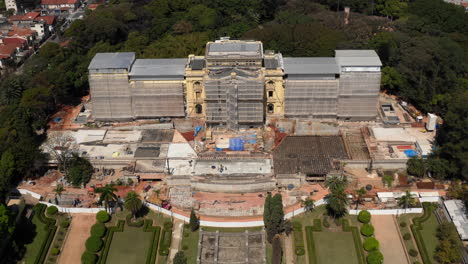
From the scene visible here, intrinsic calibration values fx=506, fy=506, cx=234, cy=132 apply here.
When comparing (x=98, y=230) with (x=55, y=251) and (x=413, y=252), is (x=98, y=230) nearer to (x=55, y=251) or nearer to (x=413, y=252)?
(x=55, y=251)

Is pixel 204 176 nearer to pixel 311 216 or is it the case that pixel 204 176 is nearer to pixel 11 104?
pixel 311 216

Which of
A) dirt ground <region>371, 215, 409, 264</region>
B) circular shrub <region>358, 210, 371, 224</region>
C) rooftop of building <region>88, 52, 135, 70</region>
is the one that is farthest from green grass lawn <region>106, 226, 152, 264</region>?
dirt ground <region>371, 215, 409, 264</region>

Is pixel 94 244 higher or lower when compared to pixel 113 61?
lower

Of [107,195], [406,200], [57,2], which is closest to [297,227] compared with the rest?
[406,200]

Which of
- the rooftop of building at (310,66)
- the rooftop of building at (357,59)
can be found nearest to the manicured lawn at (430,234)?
the rooftop of building at (357,59)

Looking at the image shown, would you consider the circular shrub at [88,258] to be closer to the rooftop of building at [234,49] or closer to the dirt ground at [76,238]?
the dirt ground at [76,238]
